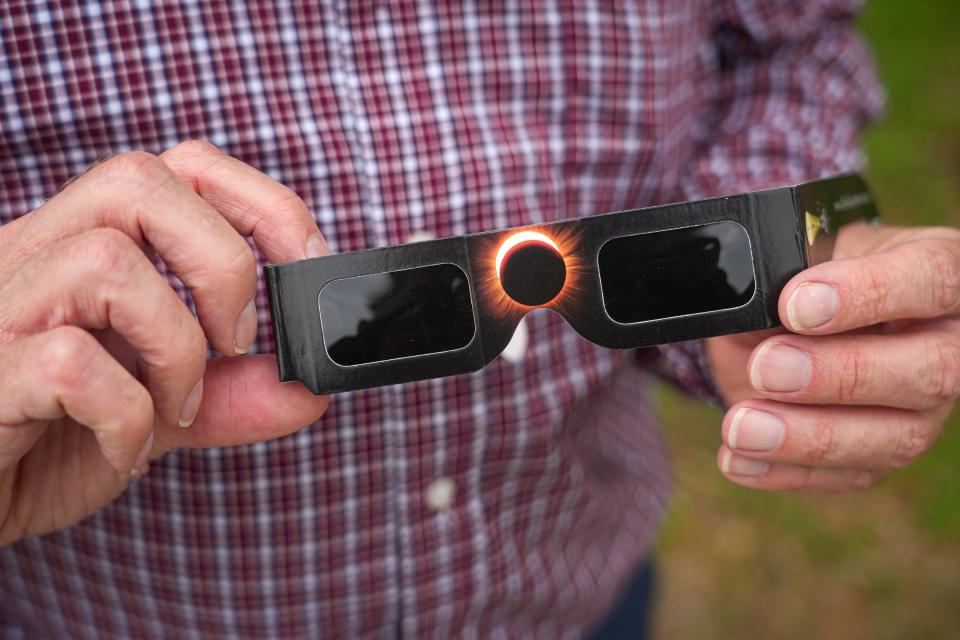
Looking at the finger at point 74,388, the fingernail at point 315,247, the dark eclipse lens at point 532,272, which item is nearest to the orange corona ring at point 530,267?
the dark eclipse lens at point 532,272

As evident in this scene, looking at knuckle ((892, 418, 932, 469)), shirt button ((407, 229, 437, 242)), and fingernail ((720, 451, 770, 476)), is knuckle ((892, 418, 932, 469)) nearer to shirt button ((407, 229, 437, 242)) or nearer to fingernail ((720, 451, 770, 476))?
fingernail ((720, 451, 770, 476))

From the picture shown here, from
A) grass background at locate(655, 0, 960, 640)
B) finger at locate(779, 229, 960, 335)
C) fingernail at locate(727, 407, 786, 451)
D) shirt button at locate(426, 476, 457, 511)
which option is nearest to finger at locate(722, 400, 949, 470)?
fingernail at locate(727, 407, 786, 451)

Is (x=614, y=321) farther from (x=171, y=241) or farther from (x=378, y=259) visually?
(x=171, y=241)

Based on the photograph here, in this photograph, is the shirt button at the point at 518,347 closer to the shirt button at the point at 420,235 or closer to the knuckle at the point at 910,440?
the shirt button at the point at 420,235

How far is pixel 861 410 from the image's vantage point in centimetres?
102

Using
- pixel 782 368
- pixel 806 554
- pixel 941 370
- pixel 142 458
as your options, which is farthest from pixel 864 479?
pixel 806 554

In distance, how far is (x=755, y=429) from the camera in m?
0.97

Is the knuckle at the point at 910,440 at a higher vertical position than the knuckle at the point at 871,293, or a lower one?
lower

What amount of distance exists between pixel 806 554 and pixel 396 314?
2.67m

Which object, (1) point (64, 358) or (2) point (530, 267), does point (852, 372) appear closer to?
(2) point (530, 267)

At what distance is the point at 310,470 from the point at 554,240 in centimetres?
54

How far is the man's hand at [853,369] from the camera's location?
889mm

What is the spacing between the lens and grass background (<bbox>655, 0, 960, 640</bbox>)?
2.80 m

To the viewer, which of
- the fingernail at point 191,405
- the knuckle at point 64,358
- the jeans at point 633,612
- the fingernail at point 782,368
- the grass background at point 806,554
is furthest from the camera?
the grass background at point 806,554
